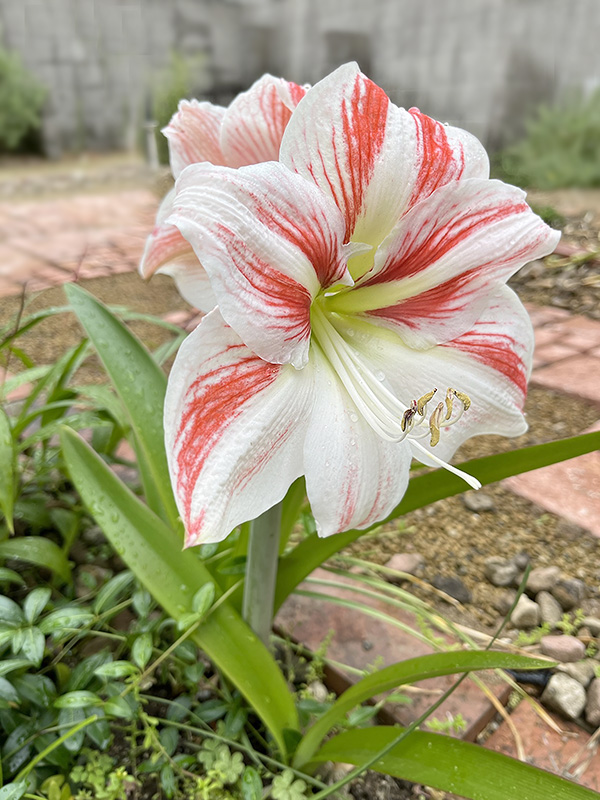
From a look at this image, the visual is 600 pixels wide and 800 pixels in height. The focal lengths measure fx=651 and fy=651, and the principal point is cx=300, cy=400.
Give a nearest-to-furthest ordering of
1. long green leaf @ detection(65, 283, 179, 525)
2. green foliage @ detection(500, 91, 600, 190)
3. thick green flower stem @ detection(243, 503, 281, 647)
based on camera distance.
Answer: thick green flower stem @ detection(243, 503, 281, 647) → long green leaf @ detection(65, 283, 179, 525) → green foliage @ detection(500, 91, 600, 190)

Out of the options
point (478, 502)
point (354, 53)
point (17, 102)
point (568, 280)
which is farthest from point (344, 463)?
point (17, 102)

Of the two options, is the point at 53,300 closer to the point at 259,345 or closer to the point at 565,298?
the point at 565,298

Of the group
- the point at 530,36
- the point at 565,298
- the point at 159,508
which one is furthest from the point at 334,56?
the point at 159,508

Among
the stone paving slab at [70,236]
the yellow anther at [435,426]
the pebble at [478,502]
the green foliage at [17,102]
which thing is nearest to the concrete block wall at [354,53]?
the green foliage at [17,102]

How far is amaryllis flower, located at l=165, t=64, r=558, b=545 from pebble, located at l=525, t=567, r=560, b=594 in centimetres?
65

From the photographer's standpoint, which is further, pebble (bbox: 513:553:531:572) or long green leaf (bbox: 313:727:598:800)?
pebble (bbox: 513:553:531:572)

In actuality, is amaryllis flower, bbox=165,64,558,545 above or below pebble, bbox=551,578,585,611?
above

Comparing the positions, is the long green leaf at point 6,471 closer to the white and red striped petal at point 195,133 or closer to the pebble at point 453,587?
the white and red striped petal at point 195,133

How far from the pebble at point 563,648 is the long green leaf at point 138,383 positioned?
61 centimetres

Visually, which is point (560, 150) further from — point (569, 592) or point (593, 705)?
point (593, 705)

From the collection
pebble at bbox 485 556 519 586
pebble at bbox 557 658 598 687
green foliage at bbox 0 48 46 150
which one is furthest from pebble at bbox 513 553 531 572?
green foliage at bbox 0 48 46 150

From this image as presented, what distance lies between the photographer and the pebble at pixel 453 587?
3.68 feet

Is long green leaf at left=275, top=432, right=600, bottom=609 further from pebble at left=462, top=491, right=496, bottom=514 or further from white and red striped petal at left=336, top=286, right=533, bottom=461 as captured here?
pebble at left=462, top=491, right=496, bottom=514

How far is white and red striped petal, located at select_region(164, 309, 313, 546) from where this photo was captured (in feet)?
1.60
